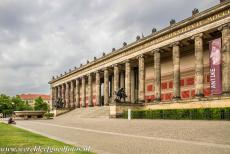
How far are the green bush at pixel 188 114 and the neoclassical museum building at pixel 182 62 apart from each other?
14.6 feet

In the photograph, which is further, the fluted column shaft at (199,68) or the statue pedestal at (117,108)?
the statue pedestal at (117,108)

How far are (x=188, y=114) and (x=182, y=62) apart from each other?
20.6m

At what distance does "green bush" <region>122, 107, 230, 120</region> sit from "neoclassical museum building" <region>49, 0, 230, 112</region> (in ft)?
14.6

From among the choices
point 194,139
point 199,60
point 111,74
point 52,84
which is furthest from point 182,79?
point 52,84

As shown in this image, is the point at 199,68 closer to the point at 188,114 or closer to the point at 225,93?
the point at 225,93

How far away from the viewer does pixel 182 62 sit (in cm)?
5275

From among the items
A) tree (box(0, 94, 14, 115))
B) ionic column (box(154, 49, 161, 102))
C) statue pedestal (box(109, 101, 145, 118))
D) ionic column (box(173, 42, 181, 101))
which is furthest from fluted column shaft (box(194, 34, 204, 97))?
tree (box(0, 94, 14, 115))

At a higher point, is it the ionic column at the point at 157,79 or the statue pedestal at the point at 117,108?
the ionic column at the point at 157,79

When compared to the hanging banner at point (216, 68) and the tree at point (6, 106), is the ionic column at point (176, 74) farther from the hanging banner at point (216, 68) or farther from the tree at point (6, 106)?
the tree at point (6, 106)

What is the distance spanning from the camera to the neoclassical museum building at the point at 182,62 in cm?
3694

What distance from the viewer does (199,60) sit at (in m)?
40.9

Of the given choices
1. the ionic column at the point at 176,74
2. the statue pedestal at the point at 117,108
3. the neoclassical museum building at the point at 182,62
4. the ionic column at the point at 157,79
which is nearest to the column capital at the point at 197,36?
the neoclassical museum building at the point at 182,62

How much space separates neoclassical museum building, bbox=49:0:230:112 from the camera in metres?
36.9

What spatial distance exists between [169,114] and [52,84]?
237 feet
